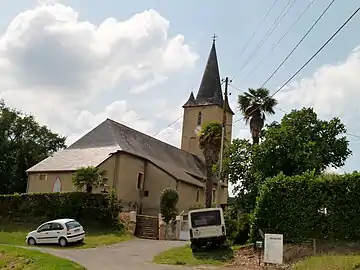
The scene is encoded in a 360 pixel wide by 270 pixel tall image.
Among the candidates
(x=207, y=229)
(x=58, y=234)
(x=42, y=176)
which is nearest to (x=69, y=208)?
(x=58, y=234)

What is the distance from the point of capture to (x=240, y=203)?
1215 inches

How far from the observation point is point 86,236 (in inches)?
1307

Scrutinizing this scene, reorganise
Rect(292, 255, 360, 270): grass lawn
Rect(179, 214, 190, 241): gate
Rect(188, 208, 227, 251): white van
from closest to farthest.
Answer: Rect(292, 255, 360, 270): grass lawn, Rect(188, 208, 227, 251): white van, Rect(179, 214, 190, 241): gate

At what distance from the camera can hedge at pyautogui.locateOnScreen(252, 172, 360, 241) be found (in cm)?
2328

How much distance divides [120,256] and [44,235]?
25.5 feet

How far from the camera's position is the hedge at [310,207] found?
76.4 feet

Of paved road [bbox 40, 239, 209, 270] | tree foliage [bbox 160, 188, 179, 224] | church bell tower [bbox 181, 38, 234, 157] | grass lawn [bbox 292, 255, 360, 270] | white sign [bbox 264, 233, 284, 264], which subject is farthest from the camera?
church bell tower [bbox 181, 38, 234, 157]

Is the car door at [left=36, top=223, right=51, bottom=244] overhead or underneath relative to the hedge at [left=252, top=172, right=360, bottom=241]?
underneath

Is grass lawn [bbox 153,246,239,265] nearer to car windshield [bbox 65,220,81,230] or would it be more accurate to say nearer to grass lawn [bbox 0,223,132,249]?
grass lawn [bbox 0,223,132,249]

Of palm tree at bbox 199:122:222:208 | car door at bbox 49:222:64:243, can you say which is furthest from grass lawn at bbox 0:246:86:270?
palm tree at bbox 199:122:222:208

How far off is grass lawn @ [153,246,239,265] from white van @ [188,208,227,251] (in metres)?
0.50

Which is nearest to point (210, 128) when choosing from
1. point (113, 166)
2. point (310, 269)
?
point (113, 166)

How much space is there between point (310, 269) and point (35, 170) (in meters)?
35.4

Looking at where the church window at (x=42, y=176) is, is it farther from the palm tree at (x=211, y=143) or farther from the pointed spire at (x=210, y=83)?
the pointed spire at (x=210, y=83)
